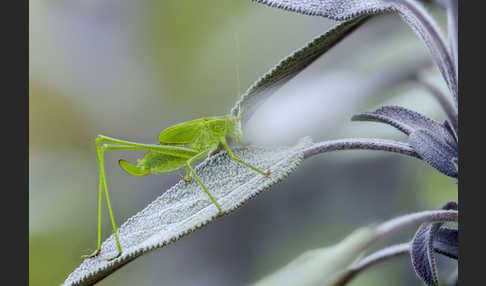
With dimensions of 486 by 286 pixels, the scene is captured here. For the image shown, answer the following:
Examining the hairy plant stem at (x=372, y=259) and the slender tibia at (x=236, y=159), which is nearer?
the slender tibia at (x=236, y=159)

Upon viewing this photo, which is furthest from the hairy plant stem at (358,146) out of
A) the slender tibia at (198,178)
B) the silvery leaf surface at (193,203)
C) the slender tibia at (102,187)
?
the slender tibia at (102,187)

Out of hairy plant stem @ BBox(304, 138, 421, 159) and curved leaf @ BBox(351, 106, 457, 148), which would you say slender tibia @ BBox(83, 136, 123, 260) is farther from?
curved leaf @ BBox(351, 106, 457, 148)

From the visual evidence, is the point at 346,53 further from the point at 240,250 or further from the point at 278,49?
the point at 240,250

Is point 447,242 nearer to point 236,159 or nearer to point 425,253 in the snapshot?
point 425,253

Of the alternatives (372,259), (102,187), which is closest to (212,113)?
(102,187)

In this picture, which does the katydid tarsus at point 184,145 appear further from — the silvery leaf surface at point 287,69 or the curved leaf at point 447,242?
the curved leaf at point 447,242
